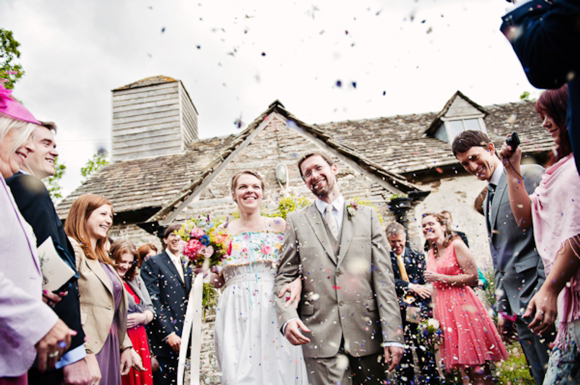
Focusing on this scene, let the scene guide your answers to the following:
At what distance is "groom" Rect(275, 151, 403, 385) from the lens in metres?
2.74

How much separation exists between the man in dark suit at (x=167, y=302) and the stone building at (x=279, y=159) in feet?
7.12

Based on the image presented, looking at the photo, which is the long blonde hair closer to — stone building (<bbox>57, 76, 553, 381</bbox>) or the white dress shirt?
the white dress shirt

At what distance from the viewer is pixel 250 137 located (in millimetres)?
8711

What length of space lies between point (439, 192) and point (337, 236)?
29.3ft

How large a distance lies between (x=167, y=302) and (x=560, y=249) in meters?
4.67

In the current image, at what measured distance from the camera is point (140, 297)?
467cm

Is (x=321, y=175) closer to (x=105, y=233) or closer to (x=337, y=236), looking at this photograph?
(x=337, y=236)

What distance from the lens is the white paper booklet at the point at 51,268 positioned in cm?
188

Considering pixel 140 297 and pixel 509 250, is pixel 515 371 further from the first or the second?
pixel 140 297

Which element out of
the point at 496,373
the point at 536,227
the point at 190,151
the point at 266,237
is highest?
the point at 190,151

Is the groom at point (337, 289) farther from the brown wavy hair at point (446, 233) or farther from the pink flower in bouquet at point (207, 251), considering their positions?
the brown wavy hair at point (446, 233)

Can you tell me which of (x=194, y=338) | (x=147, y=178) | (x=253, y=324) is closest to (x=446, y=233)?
(x=253, y=324)

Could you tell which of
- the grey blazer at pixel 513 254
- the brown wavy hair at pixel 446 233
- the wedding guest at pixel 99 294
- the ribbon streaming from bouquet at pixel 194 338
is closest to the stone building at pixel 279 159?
the brown wavy hair at pixel 446 233

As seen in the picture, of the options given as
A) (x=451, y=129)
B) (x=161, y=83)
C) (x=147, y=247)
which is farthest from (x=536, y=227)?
(x=161, y=83)
